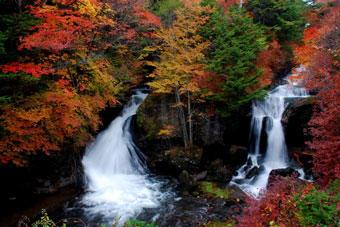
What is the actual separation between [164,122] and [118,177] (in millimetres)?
4364

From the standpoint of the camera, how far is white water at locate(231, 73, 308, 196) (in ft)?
33.3

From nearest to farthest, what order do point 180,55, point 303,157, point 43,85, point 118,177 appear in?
point 43,85 < point 180,55 < point 303,157 < point 118,177

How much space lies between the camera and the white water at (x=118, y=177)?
25.8 feet

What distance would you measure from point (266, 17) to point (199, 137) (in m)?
12.6

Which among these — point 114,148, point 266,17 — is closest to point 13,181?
point 114,148

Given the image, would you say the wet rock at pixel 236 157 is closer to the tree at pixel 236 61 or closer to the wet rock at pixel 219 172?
the wet rock at pixel 219 172

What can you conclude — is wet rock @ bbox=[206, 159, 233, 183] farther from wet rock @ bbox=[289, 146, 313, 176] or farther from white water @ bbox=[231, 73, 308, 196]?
wet rock @ bbox=[289, 146, 313, 176]

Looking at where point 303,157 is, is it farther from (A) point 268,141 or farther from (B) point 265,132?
(B) point 265,132

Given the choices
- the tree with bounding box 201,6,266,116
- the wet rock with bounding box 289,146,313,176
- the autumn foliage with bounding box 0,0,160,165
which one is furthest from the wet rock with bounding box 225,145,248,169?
the autumn foliage with bounding box 0,0,160,165

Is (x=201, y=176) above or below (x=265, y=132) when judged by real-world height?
below

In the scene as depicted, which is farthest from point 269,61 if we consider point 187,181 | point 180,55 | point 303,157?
point 187,181

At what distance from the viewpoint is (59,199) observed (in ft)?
26.7

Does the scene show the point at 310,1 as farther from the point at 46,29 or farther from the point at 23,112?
the point at 23,112

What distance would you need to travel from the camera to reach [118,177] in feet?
34.5
